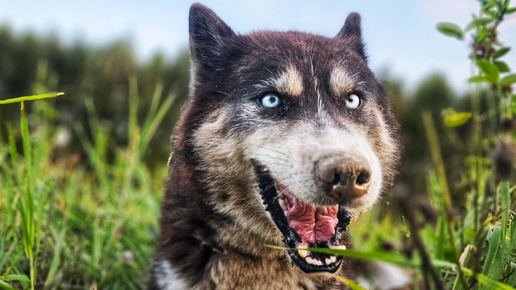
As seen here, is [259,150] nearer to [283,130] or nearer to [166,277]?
[283,130]

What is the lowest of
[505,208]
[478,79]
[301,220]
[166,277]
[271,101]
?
[166,277]

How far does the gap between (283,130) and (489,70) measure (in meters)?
0.95

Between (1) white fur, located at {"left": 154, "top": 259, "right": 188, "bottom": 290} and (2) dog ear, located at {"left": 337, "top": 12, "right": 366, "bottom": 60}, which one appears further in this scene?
(2) dog ear, located at {"left": 337, "top": 12, "right": 366, "bottom": 60}

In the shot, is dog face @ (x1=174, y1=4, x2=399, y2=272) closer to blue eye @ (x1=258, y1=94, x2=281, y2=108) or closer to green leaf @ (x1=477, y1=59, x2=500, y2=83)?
blue eye @ (x1=258, y1=94, x2=281, y2=108)

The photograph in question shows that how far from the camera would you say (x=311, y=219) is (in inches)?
90.2

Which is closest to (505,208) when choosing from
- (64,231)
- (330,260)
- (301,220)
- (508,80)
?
(508,80)

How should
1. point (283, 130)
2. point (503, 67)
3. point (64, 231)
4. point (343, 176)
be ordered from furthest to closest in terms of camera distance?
point (64, 231), point (503, 67), point (283, 130), point (343, 176)

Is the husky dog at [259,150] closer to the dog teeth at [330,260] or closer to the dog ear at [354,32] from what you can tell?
the dog teeth at [330,260]

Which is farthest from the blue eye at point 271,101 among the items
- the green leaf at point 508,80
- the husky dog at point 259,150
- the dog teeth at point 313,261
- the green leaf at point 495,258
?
the green leaf at point 495,258

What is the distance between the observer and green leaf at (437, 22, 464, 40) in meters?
2.55

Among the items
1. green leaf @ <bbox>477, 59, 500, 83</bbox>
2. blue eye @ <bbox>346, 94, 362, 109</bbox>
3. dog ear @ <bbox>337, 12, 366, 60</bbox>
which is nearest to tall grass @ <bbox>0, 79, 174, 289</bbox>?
dog ear @ <bbox>337, 12, 366, 60</bbox>

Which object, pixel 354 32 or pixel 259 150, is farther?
pixel 354 32

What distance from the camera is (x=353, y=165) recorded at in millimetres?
1877

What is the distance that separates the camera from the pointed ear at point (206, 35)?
272 centimetres
